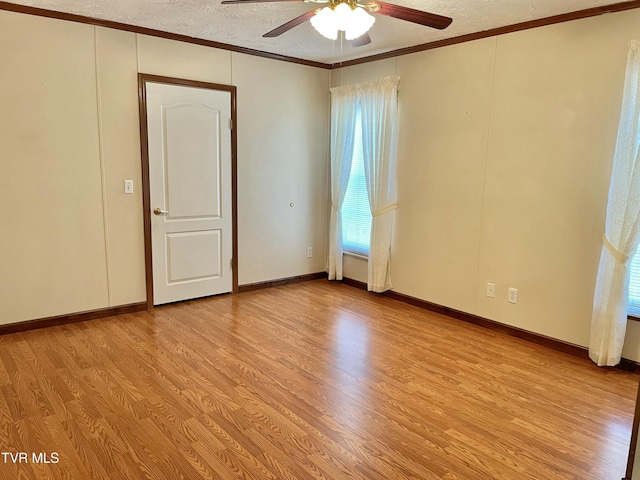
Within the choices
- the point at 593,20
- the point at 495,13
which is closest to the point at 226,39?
the point at 495,13

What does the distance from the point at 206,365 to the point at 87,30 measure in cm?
290

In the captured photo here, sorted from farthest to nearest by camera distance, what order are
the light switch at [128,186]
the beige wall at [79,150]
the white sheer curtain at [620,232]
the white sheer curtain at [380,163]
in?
the white sheer curtain at [380,163]
the light switch at [128,186]
the beige wall at [79,150]
the white sheer curtain at [620,232]

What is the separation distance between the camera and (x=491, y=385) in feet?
9.56

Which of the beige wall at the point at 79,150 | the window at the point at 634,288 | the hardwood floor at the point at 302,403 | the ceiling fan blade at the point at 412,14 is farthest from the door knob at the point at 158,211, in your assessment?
the window at the point at 634,288

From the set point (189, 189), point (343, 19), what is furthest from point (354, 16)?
point (189, 189)

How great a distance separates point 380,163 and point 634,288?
249 cm

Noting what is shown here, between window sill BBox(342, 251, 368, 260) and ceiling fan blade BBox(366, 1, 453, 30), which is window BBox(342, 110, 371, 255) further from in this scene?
ceiling fan blade BBox(366, 1, 453, 30)

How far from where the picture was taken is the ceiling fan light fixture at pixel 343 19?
7.89 ft

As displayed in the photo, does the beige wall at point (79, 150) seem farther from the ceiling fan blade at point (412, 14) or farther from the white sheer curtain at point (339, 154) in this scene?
the ceiling fan blade at point (412, 14)

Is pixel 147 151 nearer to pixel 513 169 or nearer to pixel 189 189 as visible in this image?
pixel 189 189

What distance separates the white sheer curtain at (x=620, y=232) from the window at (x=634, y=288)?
0.09 metres

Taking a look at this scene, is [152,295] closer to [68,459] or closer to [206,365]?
[206,365]

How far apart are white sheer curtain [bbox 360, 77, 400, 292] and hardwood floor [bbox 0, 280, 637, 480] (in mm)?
946

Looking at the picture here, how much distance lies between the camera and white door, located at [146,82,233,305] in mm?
4203
